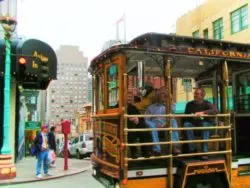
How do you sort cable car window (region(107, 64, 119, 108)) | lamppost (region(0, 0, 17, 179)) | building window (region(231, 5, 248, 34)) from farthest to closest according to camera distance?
1. building window (region(231, 5, 248, 34))
2. lamppost (region(0, 0, 17, 179))
3. cable car window (region(107, 64, 119, 108))

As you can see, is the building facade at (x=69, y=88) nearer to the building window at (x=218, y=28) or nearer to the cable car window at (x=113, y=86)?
the building window at (x=218, y=28)

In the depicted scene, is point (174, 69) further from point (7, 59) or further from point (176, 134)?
point (7, 59)

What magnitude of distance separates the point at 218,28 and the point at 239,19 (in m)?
3.01

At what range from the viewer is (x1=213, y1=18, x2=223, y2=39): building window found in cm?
2926

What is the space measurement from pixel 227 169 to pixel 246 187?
0.74m

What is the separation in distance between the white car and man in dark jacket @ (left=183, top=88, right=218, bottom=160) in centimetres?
1774

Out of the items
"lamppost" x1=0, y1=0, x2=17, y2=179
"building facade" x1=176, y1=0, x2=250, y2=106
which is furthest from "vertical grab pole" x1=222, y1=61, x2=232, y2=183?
"building facade" x1=176, y1=0, x2=250, y2=106

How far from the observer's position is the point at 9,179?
13523mm

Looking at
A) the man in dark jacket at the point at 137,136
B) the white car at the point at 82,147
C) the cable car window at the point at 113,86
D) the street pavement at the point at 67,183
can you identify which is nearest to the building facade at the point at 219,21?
the white car at the point at 82,147

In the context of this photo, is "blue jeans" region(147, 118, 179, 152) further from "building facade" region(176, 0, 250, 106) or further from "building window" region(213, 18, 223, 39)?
"building window" region(213, 18, 223, 39)

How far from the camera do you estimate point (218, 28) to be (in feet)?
97.5

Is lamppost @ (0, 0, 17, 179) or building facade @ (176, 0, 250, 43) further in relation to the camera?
building facade @ (176, 0, 250, 43)

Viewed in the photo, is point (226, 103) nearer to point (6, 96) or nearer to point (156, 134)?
point (156, 134)

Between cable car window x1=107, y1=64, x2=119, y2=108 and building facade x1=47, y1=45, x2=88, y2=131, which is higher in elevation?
building facade x1=47, y1=45, x2=88, y2=131
